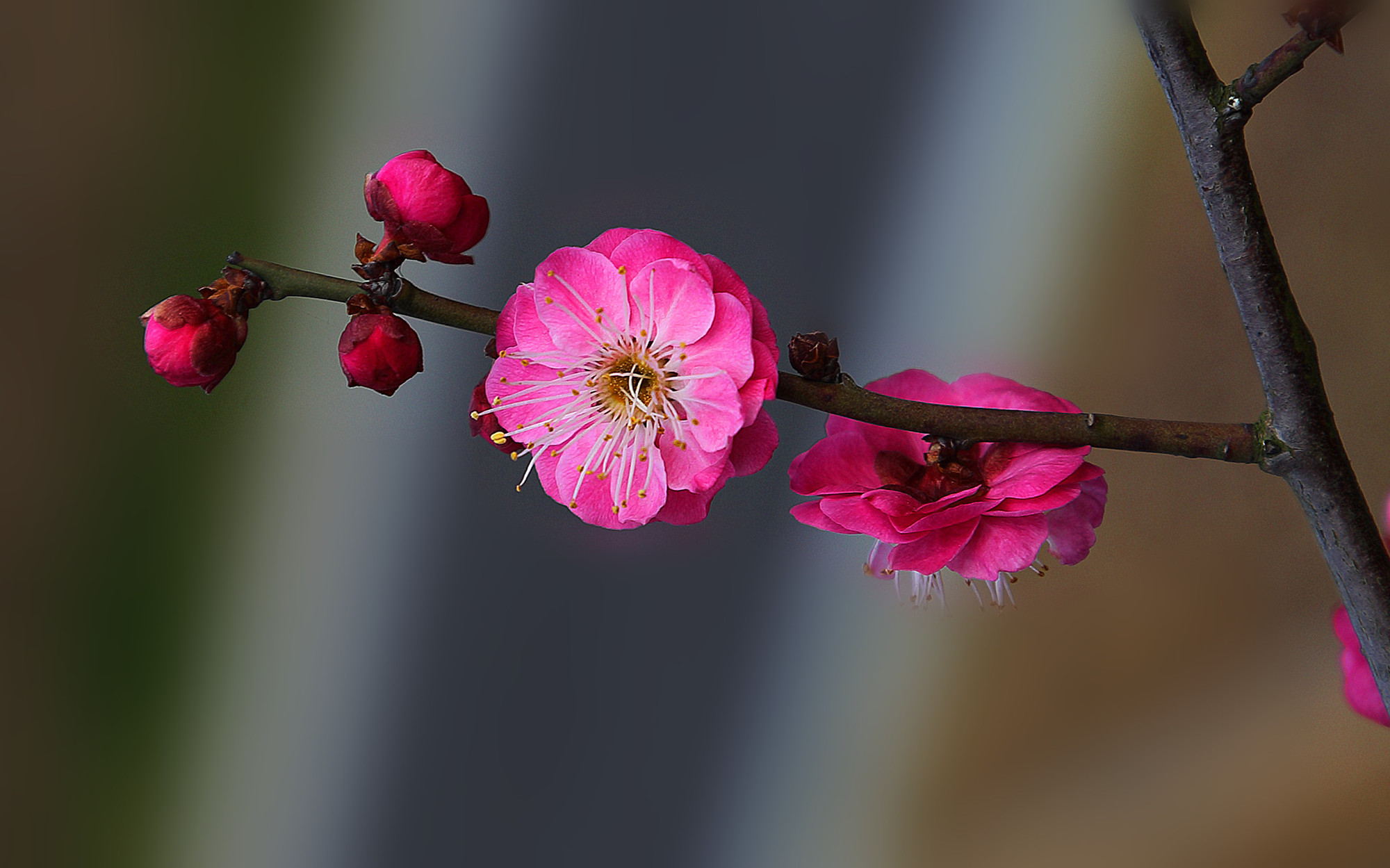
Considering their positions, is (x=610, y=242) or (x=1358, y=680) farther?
(x=1358, y=680)

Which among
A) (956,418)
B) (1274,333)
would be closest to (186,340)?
(956,418)

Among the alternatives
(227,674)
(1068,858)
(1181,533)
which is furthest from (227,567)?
(1181,533)

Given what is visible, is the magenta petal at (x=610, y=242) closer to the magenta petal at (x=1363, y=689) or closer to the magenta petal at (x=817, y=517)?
the magenta petal at (x=817, y=517)

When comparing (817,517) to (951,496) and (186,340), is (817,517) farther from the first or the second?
(186,340)

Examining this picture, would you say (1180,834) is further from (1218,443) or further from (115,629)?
(115,629)

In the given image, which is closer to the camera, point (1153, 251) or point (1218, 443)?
point (1218, 443)

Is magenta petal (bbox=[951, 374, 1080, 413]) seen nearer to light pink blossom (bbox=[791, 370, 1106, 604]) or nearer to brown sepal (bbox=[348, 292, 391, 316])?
light pink blossom (bbox=[791, 370, 1106, 604])
